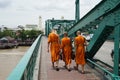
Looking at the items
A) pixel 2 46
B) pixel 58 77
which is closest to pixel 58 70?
pixel 58 77

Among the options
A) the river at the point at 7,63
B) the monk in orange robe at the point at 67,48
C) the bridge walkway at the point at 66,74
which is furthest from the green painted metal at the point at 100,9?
the river at the point at 7,63

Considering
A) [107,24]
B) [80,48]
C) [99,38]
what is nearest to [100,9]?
[107,24]

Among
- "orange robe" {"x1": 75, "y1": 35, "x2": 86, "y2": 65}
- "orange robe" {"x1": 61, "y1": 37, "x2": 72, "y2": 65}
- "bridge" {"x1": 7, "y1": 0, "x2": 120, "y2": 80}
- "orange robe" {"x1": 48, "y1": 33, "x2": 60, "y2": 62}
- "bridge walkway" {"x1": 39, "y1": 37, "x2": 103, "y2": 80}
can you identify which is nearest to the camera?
"bridge" {"x1": 7, "y1": 0, "x2": 120, "y2": 80}

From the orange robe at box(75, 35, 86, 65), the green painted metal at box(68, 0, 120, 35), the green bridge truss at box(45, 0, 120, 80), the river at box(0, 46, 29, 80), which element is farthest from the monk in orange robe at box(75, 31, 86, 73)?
the river at box(0, 46, 29, 80)

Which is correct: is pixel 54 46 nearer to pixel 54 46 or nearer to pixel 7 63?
pixel 54 46

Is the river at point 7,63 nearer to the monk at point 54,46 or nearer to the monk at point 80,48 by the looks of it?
the monk at point 54,46

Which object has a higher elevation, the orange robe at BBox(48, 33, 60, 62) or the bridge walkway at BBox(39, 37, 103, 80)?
the orange robe at BBox(48, 33, 60, 62)

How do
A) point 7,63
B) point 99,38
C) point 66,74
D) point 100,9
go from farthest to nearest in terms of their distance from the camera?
point 7,63
point 99,38
point 66,74
point 100,9

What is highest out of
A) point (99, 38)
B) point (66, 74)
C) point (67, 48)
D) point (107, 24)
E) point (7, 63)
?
point (107, 24)

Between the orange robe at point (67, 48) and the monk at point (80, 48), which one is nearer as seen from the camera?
Result: the monk at point (80, 48)

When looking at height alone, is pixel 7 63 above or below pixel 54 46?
below

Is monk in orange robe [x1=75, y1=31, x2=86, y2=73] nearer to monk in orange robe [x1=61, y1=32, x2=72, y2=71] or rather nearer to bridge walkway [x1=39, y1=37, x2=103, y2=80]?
bridge walkway [x1=39, y1=37, x2=103, y2=80]

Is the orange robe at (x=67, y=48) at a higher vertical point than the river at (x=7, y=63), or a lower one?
higher

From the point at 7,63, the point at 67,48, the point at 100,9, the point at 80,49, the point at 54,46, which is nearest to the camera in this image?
the point at 100,9
